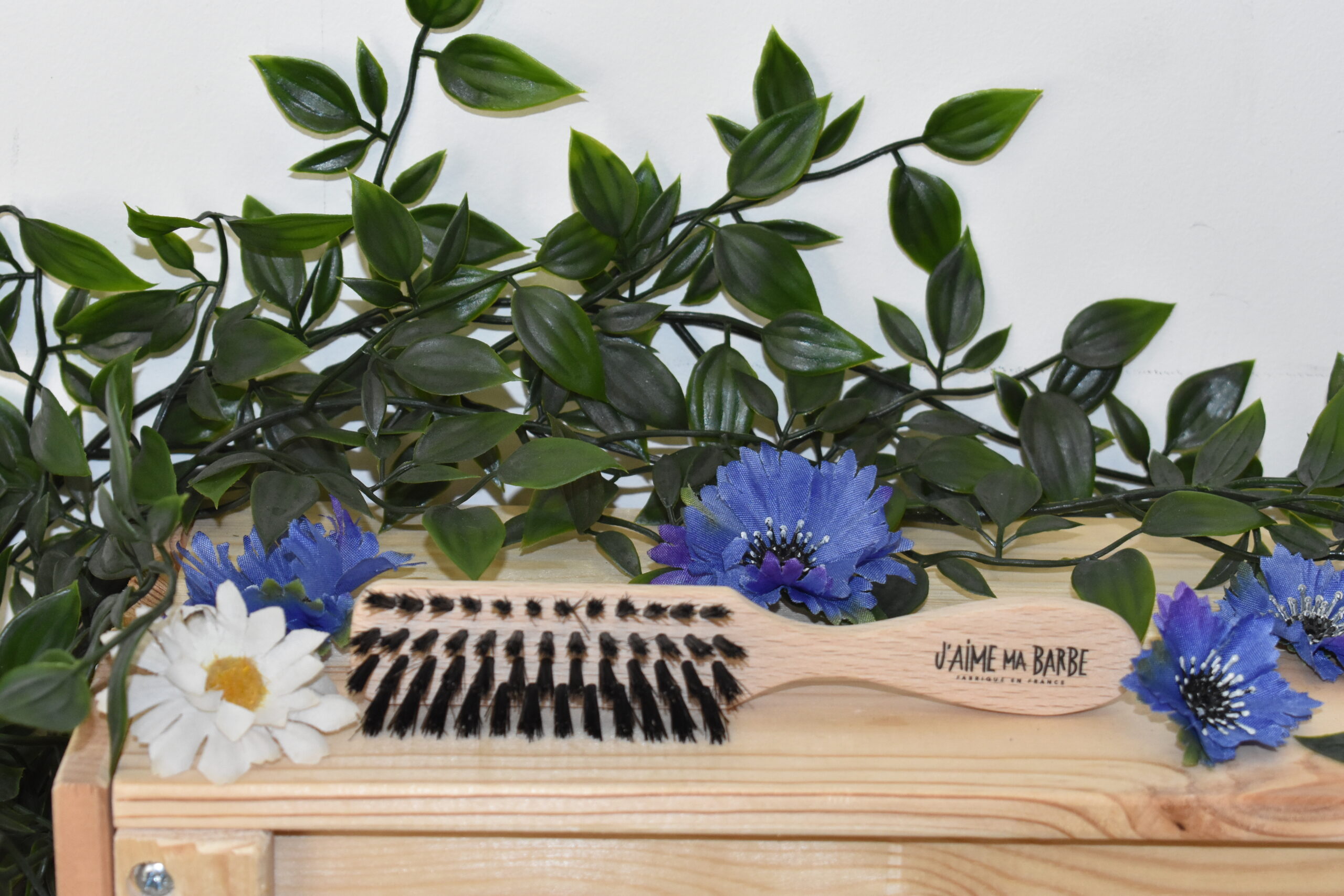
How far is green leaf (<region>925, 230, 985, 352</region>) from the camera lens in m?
0.62

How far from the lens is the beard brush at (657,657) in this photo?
417mm

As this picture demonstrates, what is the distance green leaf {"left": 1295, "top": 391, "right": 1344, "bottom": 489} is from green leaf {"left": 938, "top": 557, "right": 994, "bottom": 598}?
0.20 metres

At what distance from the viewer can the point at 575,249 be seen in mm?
557

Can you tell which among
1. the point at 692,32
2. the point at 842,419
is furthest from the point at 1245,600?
the point at 692,32

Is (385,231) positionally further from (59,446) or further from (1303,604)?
(1303,604)

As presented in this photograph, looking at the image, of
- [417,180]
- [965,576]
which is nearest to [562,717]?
[965,576]

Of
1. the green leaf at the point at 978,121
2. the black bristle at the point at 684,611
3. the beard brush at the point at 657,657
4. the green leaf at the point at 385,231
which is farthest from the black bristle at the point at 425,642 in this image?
the green leaf at the point at 978,121

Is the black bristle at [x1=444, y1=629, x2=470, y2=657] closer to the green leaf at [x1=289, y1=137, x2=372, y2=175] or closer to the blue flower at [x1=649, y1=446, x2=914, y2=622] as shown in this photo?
the blue flower at [x1=649, y1=446, x2=914, y2=622]

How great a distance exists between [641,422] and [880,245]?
0.67 feet

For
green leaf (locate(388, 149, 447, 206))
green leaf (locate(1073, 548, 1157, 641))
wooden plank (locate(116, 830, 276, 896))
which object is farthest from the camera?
green leaf (locate(388, 149, 447, 206))

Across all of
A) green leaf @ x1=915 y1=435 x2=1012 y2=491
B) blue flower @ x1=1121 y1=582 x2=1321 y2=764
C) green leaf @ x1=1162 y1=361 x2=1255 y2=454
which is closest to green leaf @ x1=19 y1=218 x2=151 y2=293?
green leaf @ x1=915 y1=435 x2=1012 y2=491

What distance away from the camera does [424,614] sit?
1.38ft

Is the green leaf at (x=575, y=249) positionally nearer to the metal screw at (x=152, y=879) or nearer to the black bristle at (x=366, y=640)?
the black bristle at (x=366, y=640)

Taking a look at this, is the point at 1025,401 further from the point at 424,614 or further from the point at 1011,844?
the point at 424,614
